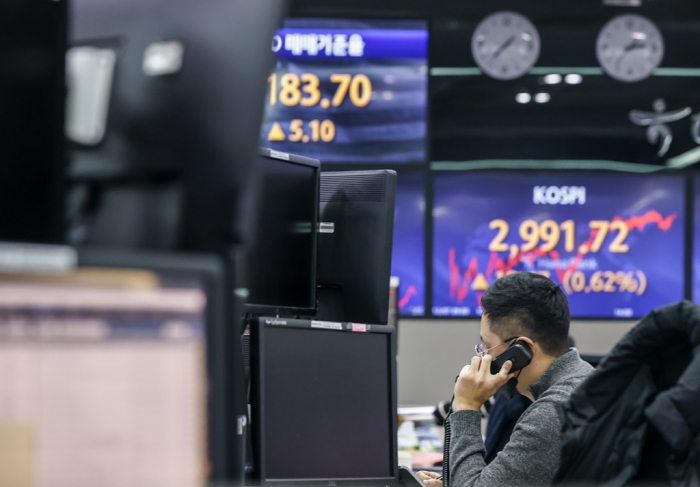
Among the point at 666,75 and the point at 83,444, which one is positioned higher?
the point at 666,75

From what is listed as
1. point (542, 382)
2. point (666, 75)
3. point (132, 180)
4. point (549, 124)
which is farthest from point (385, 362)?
point (666, 75)

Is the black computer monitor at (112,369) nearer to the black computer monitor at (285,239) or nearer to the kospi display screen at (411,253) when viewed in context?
the black computer monitor at (285,239)

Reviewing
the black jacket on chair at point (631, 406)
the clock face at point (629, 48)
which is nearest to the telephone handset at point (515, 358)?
the black jacket on chair at point (631, 406)

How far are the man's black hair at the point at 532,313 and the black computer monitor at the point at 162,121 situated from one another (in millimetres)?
1500

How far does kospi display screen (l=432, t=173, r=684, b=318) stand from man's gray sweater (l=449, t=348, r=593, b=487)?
2848 millimetres

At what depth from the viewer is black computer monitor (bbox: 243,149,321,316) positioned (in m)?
1.54

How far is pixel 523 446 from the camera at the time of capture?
181cm

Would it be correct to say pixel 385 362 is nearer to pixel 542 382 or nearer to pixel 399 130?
pixel 542 382

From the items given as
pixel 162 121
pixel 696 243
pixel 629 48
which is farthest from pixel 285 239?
pixel 629 48

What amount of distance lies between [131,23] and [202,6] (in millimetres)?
58

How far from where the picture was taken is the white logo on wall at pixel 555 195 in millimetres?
4871

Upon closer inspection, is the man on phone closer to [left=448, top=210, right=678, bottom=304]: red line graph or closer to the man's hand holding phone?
the man's hand holding phone

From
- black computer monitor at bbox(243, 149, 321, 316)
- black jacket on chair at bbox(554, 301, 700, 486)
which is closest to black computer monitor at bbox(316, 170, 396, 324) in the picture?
black computer monitor at bbox(243, 149, 321, 316)

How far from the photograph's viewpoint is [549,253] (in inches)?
191
